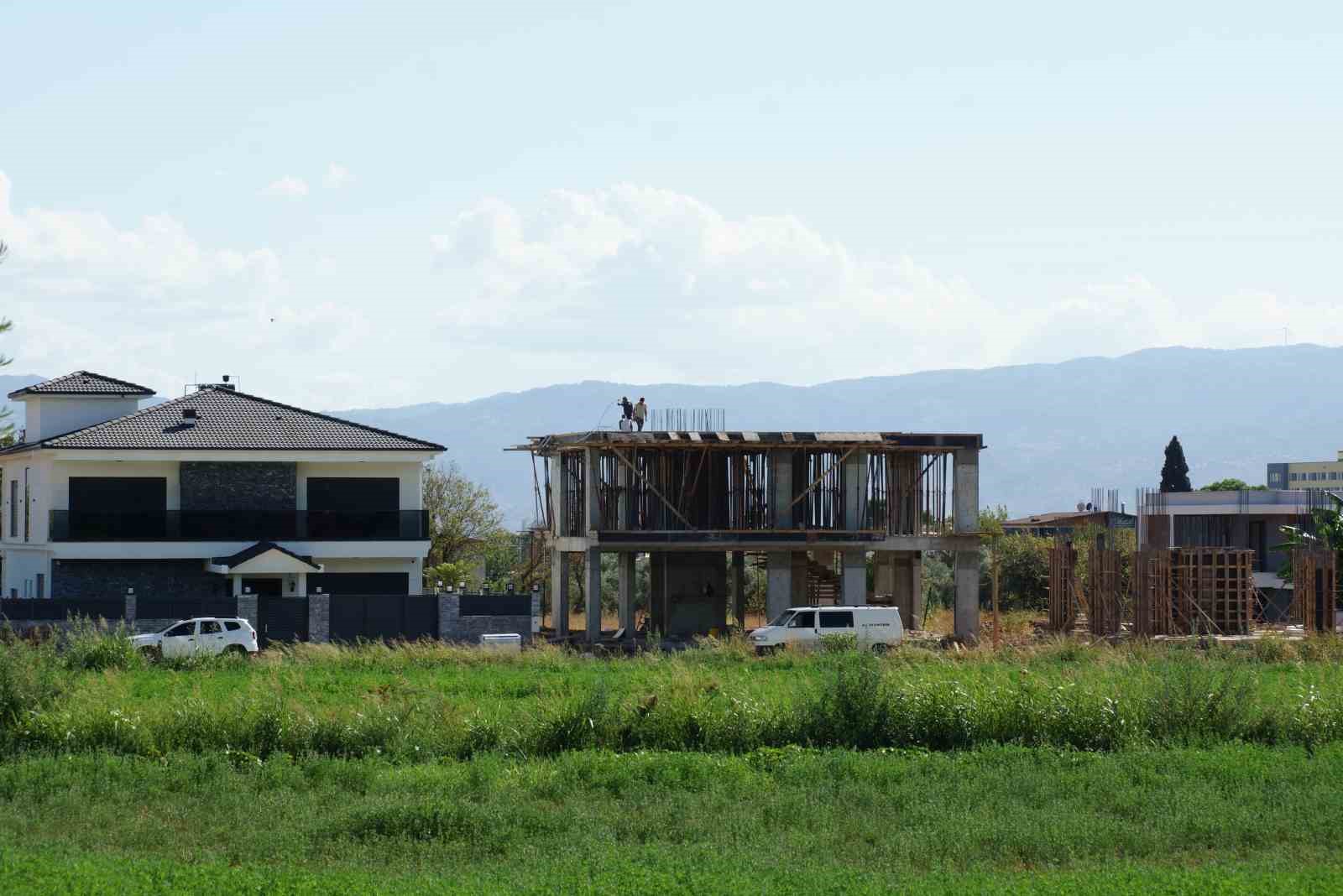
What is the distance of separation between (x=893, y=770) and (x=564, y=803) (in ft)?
14.5

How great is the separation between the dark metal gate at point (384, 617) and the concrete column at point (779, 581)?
11.3m

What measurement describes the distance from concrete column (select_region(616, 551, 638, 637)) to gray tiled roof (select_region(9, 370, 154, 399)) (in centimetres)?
1652

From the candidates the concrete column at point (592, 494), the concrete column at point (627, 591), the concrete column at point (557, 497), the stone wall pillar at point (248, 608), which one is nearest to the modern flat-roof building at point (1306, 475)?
the concrete column at point (627, 591)

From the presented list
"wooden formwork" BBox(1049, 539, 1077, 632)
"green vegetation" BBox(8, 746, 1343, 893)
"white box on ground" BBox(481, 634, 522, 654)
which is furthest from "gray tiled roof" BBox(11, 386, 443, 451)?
"green vegetation" BBox(8, 746, 1343, 893)

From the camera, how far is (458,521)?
69.1 meters

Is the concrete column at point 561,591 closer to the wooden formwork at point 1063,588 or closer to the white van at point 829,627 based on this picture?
the white van at point 829,627

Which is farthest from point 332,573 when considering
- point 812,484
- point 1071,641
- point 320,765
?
point 320,765

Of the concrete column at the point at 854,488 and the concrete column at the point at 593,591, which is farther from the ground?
the concrete column at the point at 854,488

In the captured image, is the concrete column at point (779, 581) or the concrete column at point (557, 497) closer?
the concrete column at point (779, 581)

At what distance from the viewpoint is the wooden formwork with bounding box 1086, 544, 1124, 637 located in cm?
4662

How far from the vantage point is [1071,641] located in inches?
1512

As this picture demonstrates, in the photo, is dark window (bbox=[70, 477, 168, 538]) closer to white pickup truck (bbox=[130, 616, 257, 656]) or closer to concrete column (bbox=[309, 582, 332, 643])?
concrete column (bbox=[309, 582, 332, 643])

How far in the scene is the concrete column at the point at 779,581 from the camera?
49.5 meters

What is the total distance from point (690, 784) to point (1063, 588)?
3125cm
